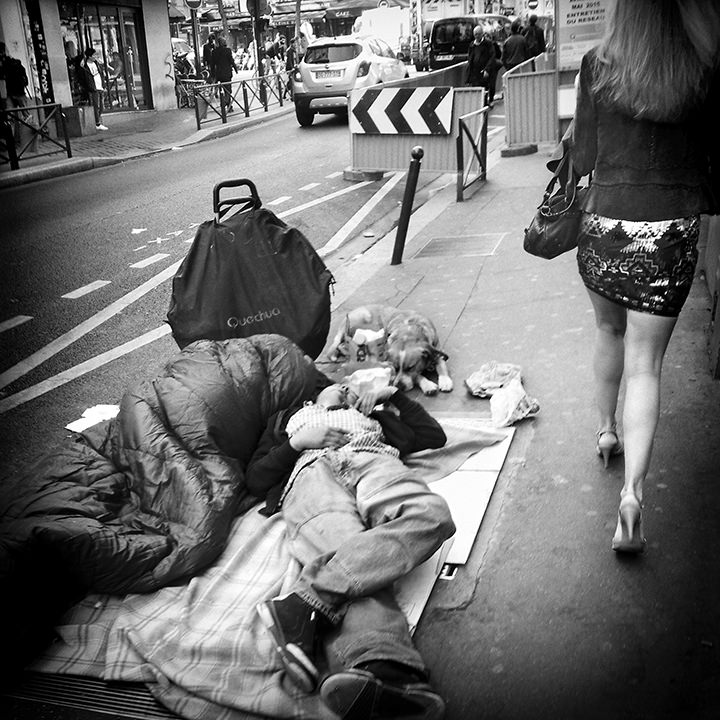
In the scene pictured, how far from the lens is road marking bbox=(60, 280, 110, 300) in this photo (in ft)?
23.8

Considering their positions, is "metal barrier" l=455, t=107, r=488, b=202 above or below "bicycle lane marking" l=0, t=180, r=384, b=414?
above

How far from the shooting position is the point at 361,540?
8.71 ft

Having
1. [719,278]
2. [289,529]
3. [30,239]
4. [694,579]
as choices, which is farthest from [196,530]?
[30,239]

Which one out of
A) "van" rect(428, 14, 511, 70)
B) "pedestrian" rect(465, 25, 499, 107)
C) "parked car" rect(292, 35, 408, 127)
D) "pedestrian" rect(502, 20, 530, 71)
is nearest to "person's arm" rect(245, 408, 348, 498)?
"parked car" rect(292, 35, 408, 127)

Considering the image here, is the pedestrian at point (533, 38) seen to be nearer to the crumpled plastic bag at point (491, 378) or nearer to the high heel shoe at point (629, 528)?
the crumpled plastic bag at point (491, 378)

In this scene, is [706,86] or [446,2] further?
[446,2]

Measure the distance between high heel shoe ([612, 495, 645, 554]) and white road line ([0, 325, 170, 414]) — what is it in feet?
11.4

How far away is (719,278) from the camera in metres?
4.39

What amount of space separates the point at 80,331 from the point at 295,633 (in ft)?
14.3

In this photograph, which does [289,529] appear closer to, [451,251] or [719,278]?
[719,278]

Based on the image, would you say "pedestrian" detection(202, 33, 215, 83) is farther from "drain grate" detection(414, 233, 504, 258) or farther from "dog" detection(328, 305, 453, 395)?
"dog" detection(328, 305, 453, 395)

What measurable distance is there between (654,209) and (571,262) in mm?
3917

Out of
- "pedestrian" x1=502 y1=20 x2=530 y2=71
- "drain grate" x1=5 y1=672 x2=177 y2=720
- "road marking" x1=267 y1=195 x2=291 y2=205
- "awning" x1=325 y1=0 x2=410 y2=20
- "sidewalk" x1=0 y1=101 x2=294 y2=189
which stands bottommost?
"sidewalk" x1=0 y1=101 x2=294 y2=189

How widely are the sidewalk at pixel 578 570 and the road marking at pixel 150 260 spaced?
3917mm
